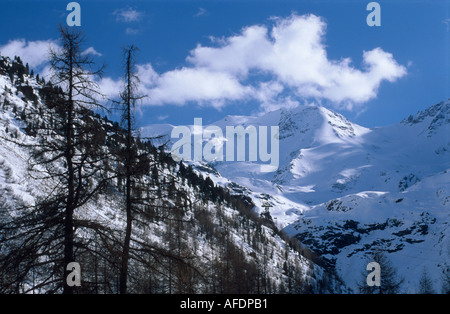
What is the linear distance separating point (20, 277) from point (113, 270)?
2795 mm

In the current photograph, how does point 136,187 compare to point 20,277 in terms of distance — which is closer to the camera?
point 20,277

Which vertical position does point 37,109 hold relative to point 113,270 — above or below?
above

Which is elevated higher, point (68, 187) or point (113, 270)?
point (68, 187)

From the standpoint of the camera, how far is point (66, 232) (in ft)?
43.8
